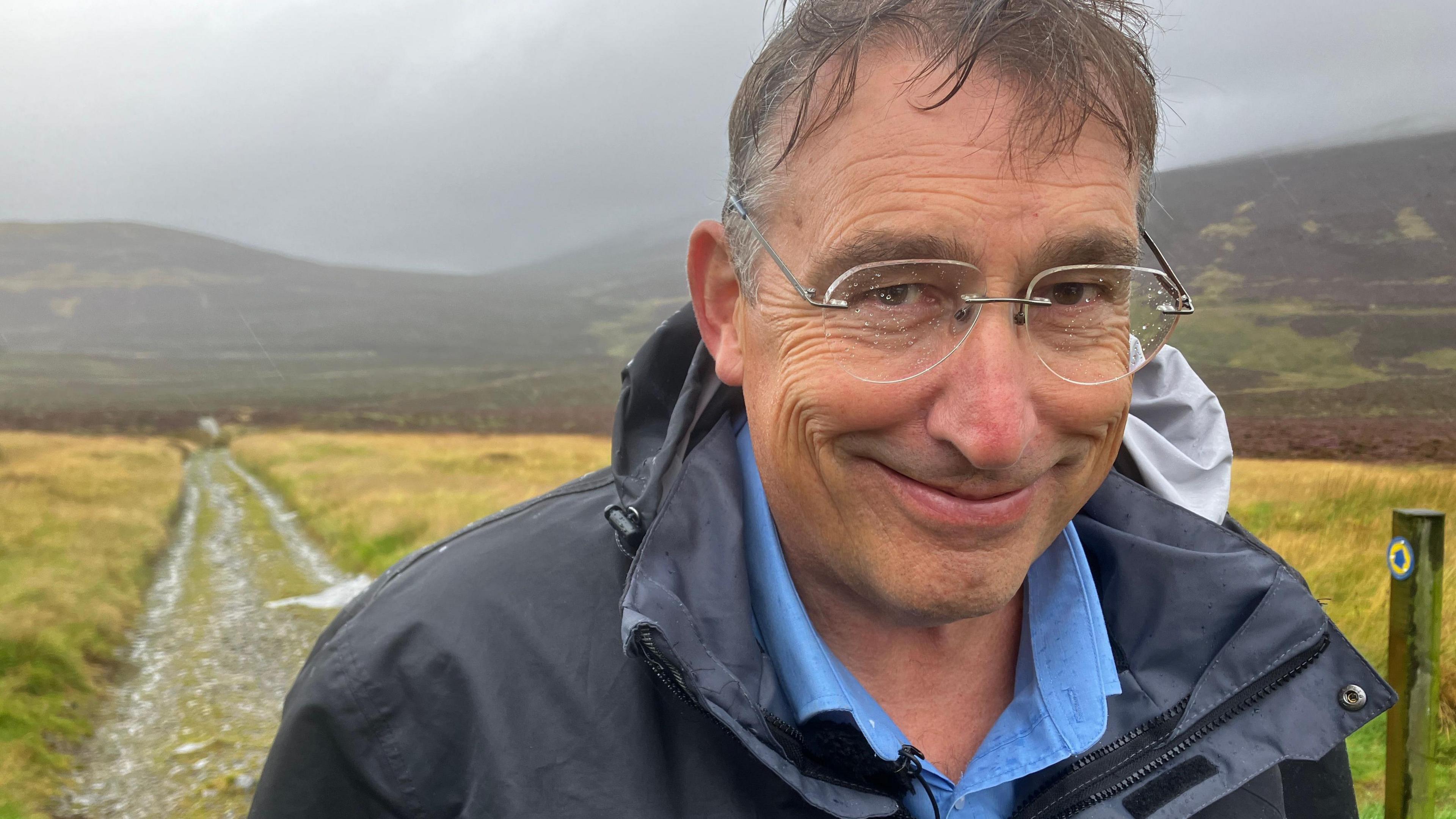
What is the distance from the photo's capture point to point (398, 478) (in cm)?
2142

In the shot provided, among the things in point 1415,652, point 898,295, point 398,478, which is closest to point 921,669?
point 898,295

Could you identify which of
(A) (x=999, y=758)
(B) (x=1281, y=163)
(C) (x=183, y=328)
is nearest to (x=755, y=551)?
(A) (x=999, y=758)

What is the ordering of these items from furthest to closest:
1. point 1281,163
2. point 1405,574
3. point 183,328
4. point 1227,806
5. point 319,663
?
point 183,328, point 1281,163, point 1405,574, point 1227,806, point 319,663

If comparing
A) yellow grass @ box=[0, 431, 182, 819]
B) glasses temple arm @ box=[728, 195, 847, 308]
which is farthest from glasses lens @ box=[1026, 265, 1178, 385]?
yellow grass @ box=[0, 431, 182, 819]

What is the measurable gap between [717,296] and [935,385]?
629 mm

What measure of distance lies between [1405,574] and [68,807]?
8.87 metres

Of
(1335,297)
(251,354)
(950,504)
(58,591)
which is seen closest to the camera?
(950,504)

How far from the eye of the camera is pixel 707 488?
175 cm

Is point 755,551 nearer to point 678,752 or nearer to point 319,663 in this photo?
point 678,752

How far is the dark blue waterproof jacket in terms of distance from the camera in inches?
57.1

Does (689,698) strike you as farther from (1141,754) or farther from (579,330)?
(579,330)

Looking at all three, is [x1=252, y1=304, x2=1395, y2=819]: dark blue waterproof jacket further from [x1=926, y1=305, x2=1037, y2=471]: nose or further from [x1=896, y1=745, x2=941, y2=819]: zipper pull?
[x1=926, y1=305, x2=1037, y2=471]: nose

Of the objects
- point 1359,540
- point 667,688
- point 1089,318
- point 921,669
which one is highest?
point 1089,318

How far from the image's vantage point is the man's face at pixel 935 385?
1466 millimetres
